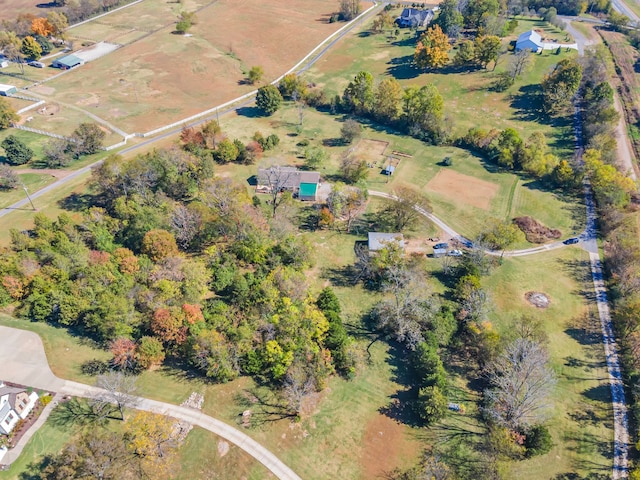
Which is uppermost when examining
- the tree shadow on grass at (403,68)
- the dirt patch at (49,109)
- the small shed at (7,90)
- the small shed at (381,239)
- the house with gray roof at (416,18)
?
the house with gray roof at (416,18)

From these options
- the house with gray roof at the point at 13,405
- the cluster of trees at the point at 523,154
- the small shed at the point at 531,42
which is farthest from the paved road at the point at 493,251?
the small shed at the point at 531,42

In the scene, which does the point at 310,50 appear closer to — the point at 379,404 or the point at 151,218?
the point at 151,218

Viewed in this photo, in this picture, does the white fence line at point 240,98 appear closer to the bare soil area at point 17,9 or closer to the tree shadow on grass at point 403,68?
the tree shadow on grass at point 403,68

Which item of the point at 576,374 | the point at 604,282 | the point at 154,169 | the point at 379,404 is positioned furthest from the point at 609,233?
the point at 154,169

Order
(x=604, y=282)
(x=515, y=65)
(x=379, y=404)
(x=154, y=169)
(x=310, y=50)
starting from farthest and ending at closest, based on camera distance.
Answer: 1. (x=310, y=50)
2. (x=515, y=65)
3. (x=154, y=169)
4. (x=604, y=282)
5. (x=379, y=404)

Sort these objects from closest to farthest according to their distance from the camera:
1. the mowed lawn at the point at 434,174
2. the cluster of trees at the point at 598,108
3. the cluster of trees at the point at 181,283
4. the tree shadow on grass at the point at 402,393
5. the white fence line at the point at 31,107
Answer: the tree shadow on grass at the point at 402,393 → the cluster of trees at the point at 181,283 → the mowed lawn at the point at 434,174 → the cluster of trees at the point at 598,108 → the white fence line at the point at 31,107

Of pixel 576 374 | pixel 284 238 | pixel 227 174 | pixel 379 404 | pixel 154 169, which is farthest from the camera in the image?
pixel 227 174
